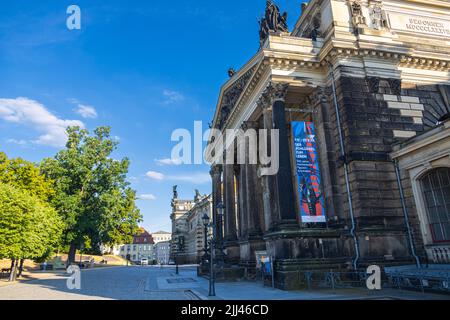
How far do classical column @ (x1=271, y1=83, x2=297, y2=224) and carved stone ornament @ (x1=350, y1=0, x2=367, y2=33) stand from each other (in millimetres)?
6560

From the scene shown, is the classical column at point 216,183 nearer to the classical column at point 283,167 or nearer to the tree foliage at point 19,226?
the classical column at point 283,167

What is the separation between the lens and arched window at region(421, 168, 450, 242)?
15828 mm

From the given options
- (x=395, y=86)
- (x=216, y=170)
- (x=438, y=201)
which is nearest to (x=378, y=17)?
(x=395, y=86)

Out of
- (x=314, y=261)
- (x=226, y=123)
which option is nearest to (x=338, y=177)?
(x=314, y=261)

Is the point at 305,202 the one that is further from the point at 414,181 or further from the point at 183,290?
the point at 183,290

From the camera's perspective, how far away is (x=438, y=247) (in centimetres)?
1539

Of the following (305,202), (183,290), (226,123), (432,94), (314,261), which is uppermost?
(226,123)

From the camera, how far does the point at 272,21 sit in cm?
2234

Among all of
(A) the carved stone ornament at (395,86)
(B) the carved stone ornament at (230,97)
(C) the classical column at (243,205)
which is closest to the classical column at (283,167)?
(A) the carved stone ornament at (395,86)

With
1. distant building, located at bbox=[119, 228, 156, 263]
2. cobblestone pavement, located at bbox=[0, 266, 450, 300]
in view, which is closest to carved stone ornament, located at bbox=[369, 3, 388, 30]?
cobblestone pavement, located at bbox=[0, 266, 450, 300]

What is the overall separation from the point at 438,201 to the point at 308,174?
21.9 feet

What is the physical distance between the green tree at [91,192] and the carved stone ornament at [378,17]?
117ft
